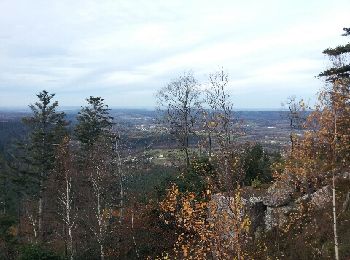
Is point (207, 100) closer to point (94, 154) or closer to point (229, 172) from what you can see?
point (94, 154)

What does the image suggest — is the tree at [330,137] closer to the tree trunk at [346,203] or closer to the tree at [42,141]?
the tree trunk at [346,203]

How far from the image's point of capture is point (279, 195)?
66.5ft

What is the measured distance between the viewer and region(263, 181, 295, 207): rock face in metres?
20.2

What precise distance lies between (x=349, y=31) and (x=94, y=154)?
17.3 meters

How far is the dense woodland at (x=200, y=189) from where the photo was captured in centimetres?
1240

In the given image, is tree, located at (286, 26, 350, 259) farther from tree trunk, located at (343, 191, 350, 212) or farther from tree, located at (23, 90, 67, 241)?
tree, located at (23, 90, 67, 241)

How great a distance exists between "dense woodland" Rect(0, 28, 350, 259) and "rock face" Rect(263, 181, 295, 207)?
0.05 m

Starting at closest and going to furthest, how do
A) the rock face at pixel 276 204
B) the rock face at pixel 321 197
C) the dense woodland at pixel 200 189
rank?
the dense woodland at pixel 200 189, the rock face at pixel 321 197, the rock face at pixel 276 204

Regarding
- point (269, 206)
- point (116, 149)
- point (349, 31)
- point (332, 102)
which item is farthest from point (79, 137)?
point (332, 102)

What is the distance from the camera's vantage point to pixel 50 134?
3425cm

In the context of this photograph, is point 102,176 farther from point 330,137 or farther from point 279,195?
point 330,137

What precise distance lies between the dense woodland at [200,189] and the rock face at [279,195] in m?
0.05

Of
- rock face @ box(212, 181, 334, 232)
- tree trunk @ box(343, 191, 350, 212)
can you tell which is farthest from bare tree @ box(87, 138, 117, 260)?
tree trunk @ box(343, 191, 350, 212)

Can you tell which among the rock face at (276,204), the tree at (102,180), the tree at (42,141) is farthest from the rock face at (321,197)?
the tree at (42,141)
